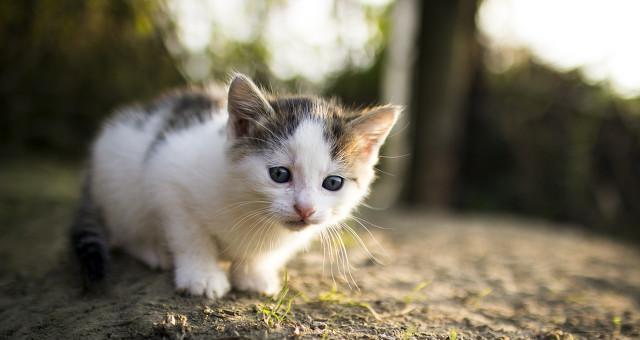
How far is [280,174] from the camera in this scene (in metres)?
2.00

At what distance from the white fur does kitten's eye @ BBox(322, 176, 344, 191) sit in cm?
3

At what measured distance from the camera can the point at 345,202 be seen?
7.00ft

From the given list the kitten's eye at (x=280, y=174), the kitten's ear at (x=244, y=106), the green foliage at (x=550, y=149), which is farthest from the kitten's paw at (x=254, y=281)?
the green foliage at (x=550, y=149)

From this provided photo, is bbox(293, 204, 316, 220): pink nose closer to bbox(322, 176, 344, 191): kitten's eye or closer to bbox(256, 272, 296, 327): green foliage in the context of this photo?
bbox(322, 176, 344, 191): kitten's eye

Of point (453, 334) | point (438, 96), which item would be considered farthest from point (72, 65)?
point (453, 334)

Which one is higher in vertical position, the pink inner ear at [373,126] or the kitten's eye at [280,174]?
the pink inner ear at [373,126]

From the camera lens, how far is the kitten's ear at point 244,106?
204 cm

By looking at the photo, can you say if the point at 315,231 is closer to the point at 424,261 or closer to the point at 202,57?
the point at 424,261

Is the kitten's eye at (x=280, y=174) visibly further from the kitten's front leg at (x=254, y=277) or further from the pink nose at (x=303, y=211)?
the kitten's front leg at (x=254, y=277)

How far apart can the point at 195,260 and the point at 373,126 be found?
1.03m

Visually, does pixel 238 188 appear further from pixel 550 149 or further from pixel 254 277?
pixel 550 149

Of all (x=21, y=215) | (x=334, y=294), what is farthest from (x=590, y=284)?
(x=21, y=215)

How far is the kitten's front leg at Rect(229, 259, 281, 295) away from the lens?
217 cm

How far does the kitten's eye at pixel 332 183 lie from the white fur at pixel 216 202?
0.03 metres
